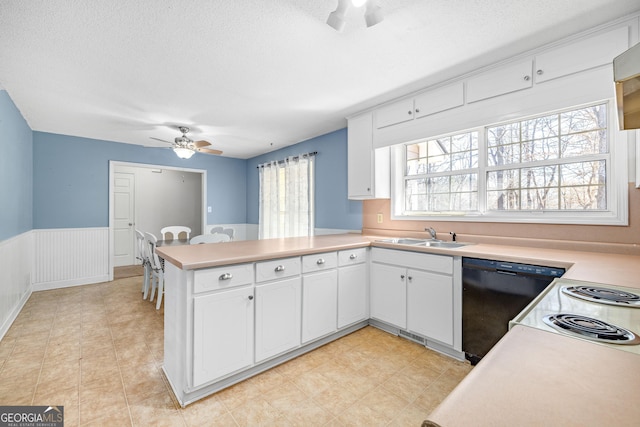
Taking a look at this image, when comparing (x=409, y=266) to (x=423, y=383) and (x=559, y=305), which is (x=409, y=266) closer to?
(x=423, y=383)

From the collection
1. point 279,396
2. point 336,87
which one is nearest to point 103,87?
point 336,87

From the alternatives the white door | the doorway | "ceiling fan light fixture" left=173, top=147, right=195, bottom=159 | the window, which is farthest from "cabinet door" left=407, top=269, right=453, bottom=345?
the white door

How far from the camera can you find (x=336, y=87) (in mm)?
2709

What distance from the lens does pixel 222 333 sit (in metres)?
1.83

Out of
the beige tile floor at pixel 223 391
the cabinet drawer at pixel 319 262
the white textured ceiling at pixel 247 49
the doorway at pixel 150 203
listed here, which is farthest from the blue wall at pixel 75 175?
the cabinet drawer at pixel 319 262

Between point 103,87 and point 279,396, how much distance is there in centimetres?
311

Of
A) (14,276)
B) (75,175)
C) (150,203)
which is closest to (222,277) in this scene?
(14,276)

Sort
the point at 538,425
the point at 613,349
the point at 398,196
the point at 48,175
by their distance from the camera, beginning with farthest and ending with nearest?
the point at 48,175 → the point at 398,196 → the point at 613,349 → the point at 538,425

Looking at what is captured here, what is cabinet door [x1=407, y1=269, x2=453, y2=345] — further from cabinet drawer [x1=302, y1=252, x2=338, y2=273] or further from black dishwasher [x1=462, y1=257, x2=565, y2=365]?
cabinet drawer [x1=302, y1=252, x2=338, y2=273]

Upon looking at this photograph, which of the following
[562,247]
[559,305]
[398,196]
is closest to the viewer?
[559,305]

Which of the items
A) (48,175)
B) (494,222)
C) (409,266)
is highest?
(48,175)

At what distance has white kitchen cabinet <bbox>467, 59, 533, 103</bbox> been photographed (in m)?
2.11

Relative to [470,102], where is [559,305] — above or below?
below

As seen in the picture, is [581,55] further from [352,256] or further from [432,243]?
[352,256]
